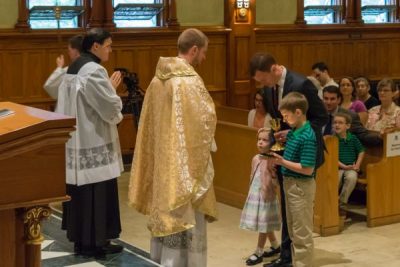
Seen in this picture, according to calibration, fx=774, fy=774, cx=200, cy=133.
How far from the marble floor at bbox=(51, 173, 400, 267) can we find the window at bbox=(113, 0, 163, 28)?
13.5ft

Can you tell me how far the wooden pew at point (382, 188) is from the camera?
21.6 ft

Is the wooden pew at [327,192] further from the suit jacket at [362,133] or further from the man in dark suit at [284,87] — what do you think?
the man in dark suit at [284,87]

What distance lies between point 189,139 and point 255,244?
1781 millimetres

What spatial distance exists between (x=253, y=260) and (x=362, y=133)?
1.88m

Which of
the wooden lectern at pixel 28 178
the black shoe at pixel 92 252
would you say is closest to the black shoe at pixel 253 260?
the black shoe at pixel 92 252

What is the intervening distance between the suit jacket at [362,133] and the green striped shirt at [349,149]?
0.25 feet

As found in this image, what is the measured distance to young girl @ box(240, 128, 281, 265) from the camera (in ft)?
18.0

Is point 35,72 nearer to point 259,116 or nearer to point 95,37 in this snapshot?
point 259,116

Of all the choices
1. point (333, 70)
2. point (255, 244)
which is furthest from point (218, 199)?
point (333, 70)

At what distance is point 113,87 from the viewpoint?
17.7ft

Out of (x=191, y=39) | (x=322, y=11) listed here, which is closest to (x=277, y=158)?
(x=191, y=39)

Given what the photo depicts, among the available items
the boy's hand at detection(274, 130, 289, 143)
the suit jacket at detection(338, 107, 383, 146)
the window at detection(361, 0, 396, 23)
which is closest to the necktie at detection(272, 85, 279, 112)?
the boy's hand at detection(274, 130, 289, 143)

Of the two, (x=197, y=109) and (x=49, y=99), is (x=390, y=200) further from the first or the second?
(x=49, y=99)

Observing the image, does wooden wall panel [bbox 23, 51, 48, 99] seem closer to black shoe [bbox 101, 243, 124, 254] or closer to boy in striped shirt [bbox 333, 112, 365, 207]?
boy in striped shirt [bbox 333, 112, 365, 207]
